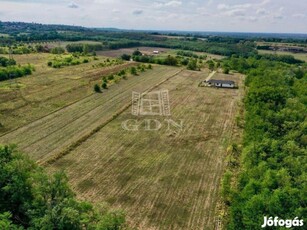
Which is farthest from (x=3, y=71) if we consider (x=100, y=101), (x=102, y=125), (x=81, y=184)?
(x=81, y=184)

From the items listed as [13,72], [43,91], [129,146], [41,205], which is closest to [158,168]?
[129,146]

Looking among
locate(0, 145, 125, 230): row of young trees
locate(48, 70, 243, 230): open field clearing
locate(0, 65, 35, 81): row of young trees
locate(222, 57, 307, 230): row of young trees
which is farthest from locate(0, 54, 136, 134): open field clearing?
locate(222, 57, 307, 230): row of young trees

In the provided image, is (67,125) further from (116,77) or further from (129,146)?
(116,77)

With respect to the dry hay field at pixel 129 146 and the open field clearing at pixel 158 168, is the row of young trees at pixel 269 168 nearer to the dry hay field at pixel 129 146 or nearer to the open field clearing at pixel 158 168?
the open field clearing at pixel 158 168

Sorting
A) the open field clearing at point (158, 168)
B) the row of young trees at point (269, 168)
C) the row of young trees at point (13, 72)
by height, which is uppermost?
the row of young trees at point (269, 168)

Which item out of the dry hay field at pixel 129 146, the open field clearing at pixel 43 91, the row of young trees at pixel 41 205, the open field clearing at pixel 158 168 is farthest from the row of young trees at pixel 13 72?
the row of young trees at pixel 41 205

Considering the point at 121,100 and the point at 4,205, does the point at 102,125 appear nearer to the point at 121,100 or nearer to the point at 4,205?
the point at 121,100

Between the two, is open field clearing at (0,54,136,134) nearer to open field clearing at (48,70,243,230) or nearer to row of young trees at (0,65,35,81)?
row of young trees at (0,65,35,81)
